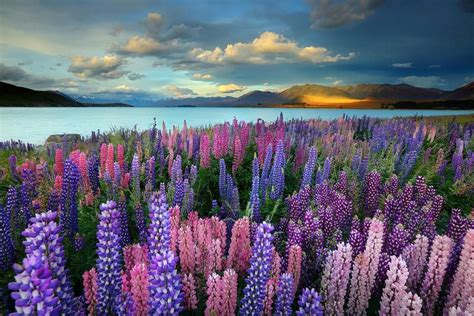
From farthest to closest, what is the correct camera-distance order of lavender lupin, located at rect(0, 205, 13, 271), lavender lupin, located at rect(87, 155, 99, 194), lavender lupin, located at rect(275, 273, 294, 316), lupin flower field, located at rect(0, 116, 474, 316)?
lavender lupin, located at rect(87, 155, 99, 194) < lavender lupin, located at rect(0, 205, 13, 271) < lavender lupin, located at rect(275, 273, 294, 316) < lupin flower field, located at rect(0, 116, 474, 316)

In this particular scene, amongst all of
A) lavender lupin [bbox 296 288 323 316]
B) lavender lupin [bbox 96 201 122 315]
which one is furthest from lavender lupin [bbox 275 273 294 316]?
lavender lupin [bbox 96 201 122 315]

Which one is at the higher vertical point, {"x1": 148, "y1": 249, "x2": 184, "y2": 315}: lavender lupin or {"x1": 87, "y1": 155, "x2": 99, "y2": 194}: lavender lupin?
{"x1": 148, "y1": 249, "x2": 184, "y2": 315}: lavender lupin

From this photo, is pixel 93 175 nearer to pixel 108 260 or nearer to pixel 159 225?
pixel 108 260

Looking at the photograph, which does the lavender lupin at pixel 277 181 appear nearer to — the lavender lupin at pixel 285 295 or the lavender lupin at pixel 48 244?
the lavender lupin at pixel 285 295

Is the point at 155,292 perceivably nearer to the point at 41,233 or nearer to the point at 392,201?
the point at 41,233

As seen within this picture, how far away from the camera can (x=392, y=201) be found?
3910 mm

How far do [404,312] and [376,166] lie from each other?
5.50 m

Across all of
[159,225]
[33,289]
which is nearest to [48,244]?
[33,289]

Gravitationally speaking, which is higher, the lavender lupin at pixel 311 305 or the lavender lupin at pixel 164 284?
the lavender lupin at pixel 164 284

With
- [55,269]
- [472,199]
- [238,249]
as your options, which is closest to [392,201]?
[238,249]

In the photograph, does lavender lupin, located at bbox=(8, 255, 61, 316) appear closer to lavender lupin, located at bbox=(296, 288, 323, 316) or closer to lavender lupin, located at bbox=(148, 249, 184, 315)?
lavender lupin, located at bbox=(148, 249, 184, 315)

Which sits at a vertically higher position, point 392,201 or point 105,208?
point 105,208

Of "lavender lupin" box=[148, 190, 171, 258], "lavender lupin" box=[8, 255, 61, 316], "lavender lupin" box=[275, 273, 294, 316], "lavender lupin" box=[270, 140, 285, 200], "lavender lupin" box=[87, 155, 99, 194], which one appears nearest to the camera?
"lavender lupin" box=[8, 255, 61, 316]

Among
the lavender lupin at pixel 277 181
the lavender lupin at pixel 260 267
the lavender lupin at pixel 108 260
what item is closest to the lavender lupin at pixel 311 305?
the lavender lupin at pixel 260 267
